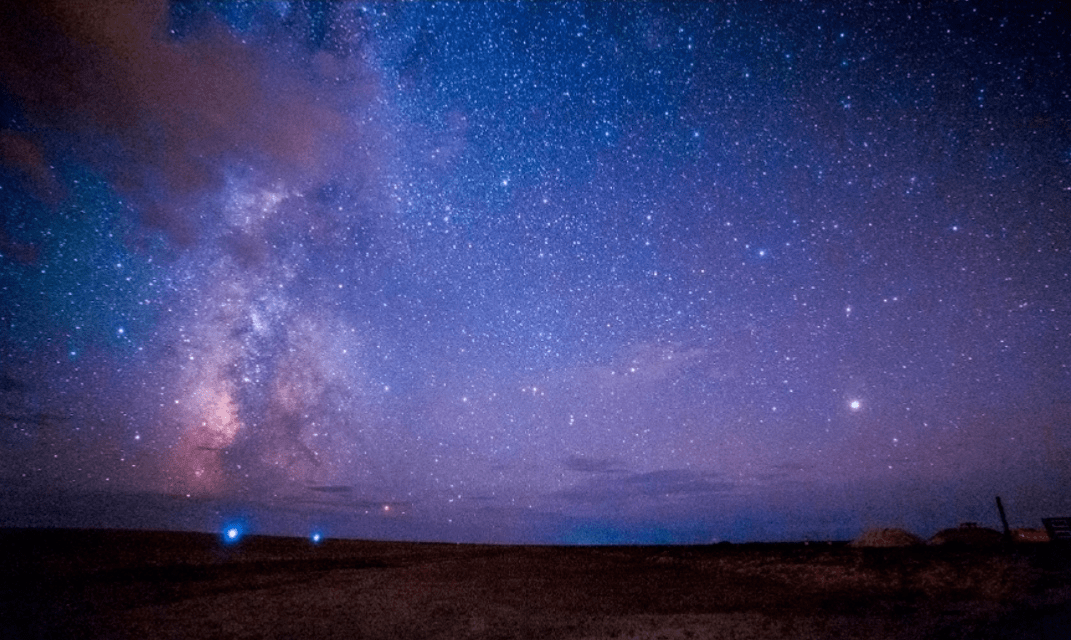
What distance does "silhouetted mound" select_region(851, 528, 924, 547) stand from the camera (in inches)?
987

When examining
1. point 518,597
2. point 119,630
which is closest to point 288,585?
point 119,630

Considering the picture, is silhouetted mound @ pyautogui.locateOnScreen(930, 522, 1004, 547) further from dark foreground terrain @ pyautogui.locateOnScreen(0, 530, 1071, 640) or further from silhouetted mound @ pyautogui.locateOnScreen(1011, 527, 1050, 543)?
dark foreground terrain @ pyautogui.locateOnScreen(0, 530, 1071, 640)

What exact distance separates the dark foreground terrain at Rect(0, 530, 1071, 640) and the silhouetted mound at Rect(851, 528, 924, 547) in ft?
41.6

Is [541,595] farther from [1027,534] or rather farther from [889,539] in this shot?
[1027,534]

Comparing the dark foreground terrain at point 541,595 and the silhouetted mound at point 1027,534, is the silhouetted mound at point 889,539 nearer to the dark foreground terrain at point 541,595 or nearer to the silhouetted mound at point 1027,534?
the silhouetted mound at point 1027,534

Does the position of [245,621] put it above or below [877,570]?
below

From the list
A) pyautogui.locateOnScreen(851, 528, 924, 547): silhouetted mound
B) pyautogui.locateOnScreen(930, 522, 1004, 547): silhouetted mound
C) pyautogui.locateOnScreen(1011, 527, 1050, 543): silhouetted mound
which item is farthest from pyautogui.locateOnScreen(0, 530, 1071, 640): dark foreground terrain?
pyautogui.locateOnScreen(1011, 527, 1050, 543): silhouetted mound

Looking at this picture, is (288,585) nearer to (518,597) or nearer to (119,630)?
(119,630)

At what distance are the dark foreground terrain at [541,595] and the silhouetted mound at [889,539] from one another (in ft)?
41.6

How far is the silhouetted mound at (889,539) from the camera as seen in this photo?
25062 millimetres

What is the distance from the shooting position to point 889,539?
25359 mm

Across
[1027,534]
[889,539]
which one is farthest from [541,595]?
[1027,534]

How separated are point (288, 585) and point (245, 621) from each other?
403 cm

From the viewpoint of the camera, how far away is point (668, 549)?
2114cm
